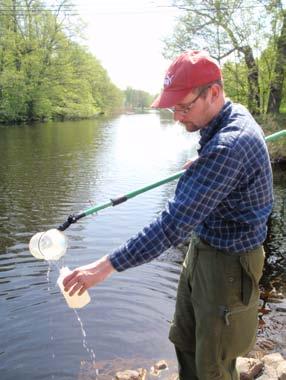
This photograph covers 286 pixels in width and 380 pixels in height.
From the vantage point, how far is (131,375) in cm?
504

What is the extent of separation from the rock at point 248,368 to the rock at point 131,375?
112 cm

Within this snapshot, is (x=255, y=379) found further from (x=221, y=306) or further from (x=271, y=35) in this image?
(x=271, y=35)

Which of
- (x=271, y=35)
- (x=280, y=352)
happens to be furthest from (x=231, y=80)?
(x=280, y=352)

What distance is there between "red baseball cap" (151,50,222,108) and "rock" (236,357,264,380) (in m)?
3.38

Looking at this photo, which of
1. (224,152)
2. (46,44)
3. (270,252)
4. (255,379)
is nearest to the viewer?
(224,152)

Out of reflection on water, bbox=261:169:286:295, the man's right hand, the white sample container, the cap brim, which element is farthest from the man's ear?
reflection on water, bbox=261:169:286:295

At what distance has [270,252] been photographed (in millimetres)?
9656

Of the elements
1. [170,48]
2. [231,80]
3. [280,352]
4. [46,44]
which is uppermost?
[46,44]

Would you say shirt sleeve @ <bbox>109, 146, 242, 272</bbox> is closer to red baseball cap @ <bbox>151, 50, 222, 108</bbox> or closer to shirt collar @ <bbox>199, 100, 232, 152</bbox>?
shirt collar @ <bbox>199, 100, 232, 152</bbox>

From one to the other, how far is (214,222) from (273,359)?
3.32 metres

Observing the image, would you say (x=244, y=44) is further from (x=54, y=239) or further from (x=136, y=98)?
(x=136, y=98)

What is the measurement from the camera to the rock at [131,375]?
16.4 ft

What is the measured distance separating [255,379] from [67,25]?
49.9 meters

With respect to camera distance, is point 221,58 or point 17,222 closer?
point 17,222
